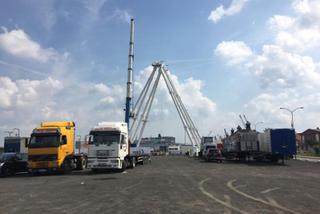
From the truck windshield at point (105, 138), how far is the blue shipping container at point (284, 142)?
1953cm

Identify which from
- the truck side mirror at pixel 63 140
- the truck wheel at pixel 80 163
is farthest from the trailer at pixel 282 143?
the truck side mirror at pixel 63 140

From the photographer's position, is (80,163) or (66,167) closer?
(66,167)

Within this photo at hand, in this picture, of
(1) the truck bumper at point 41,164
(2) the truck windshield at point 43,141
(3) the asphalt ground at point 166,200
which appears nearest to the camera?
(3) the asphalt ground at point 166,200

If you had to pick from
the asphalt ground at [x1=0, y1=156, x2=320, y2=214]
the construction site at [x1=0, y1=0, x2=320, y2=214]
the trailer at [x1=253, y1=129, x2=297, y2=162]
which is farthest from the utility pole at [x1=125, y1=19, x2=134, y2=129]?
the asphalt ground at [x1=0, y1=156, x2=320, y2=214]

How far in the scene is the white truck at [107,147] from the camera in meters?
27.2

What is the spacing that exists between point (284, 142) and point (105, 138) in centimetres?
2102

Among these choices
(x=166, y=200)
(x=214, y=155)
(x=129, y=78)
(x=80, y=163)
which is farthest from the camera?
(x=129, y=78)

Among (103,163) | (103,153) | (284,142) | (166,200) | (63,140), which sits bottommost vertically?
(166,200)

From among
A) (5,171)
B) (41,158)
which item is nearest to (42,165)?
(41,158)

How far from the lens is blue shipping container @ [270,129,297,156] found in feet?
130

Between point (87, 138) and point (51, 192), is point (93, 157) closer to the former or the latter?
point (87, 138)

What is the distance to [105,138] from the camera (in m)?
27.8

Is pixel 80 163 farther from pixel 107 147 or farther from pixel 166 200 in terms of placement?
pixel 166 200

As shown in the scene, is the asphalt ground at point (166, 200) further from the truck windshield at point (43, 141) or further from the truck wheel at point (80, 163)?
the truck wheel at point (80, 163)
